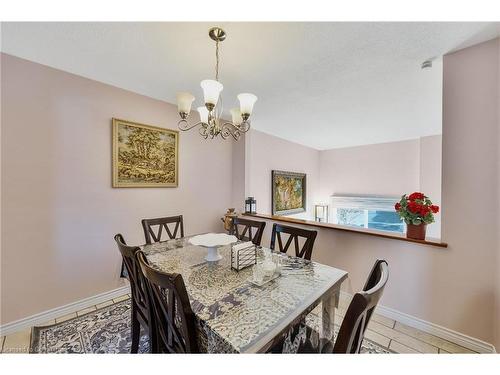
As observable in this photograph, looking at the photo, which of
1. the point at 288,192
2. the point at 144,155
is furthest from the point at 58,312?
the point at 288,192

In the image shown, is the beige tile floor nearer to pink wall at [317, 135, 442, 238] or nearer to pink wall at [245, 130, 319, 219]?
pink wall at [245, 130, 319, 219]

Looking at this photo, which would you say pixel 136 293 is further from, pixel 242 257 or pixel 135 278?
pixel 242 257

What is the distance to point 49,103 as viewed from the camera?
1.92 meters

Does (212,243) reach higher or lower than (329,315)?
higher

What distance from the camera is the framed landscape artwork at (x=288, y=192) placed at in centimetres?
435

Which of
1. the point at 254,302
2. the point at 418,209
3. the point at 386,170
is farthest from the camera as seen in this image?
the point at 386,170

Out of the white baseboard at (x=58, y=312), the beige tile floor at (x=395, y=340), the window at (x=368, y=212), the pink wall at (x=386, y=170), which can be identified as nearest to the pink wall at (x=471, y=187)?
the beige tile floor at (x=395, y=340)

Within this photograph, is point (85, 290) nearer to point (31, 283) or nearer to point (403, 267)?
point (31, 283)

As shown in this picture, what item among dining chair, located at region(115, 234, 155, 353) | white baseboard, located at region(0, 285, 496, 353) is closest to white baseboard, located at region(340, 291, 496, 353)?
white baseboard, located at region(0, 285, 496, 353)

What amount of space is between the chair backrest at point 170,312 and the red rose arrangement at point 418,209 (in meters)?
1.90

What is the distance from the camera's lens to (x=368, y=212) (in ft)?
16.5

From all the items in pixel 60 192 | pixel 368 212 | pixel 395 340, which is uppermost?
pixel 60 192

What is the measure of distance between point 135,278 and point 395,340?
2077mm
